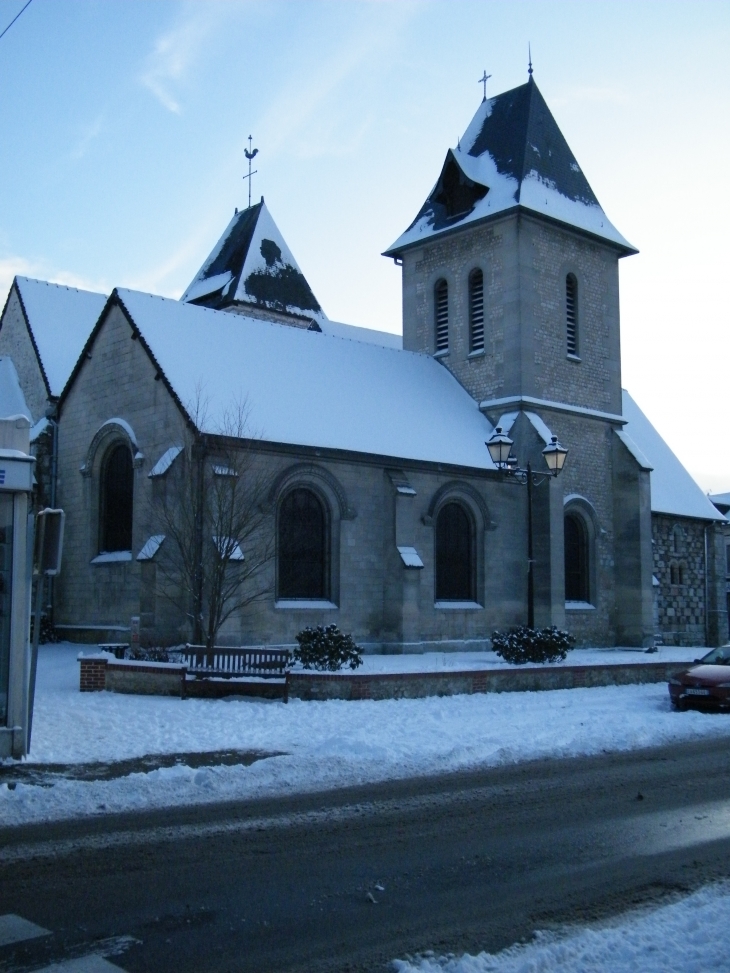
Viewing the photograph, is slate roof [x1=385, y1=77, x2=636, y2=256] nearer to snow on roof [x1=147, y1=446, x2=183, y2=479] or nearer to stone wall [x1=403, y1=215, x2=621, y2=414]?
stone wall [x1=403, y1=215, x2=621, y2=414]

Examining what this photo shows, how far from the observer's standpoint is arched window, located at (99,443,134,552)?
26.3 meters

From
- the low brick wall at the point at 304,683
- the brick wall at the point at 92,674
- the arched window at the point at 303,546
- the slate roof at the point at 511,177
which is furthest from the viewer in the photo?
the slate roof at the point at 511,177

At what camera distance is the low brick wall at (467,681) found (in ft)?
58.0

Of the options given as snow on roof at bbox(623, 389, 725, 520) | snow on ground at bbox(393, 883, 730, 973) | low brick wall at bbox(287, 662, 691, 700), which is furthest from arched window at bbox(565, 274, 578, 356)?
snow on ground at bbox(393, 883, 730, 973)

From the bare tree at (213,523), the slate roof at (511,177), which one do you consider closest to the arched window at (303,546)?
the bare tree at (213,523)

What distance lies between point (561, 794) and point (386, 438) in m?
18.0

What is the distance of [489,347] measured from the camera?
3300cm

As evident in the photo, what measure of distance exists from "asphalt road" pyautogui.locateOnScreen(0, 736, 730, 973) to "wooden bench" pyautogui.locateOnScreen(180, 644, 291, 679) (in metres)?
7.65

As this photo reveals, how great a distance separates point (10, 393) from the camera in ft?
100

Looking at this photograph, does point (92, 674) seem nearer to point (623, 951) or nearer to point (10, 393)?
point (623, 951)

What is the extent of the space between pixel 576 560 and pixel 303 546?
428 inches

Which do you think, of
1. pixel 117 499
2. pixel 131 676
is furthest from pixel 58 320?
pixel 131 676

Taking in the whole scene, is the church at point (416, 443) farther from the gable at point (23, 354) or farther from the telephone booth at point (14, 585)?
the telephone booth at point (14, 585)

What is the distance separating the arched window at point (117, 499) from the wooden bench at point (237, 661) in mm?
8195
